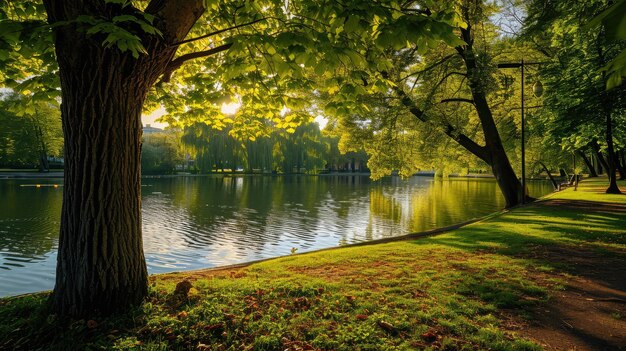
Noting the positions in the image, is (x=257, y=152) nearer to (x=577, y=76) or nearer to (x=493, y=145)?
(x=493, y=145)

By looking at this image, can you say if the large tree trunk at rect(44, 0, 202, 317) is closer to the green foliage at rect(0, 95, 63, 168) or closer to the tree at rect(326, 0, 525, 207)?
the tree at rect(326, 0, 525, 207)

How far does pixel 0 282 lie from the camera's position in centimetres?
1010

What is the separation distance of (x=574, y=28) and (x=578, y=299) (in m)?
10.5

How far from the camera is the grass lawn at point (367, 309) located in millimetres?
3662

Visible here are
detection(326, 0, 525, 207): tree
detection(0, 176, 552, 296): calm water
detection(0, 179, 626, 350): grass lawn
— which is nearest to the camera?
detection(0, 179, 626, 350): grass lawn

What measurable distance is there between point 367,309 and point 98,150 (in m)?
3.62

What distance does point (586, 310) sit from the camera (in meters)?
4.59

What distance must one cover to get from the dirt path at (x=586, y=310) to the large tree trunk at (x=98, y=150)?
4.67 meters

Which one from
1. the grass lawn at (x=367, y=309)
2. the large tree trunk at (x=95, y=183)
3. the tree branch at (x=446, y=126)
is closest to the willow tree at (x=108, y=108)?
the large tree trunk at (x=95, y=183)

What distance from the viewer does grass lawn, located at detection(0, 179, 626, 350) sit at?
366 centimetres

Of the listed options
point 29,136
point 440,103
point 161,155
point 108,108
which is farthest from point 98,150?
point 161,155

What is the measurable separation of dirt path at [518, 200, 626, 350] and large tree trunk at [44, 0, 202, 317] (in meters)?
4.67

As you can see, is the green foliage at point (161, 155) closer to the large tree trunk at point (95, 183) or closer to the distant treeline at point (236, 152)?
the distant treeline at point (236, 152)

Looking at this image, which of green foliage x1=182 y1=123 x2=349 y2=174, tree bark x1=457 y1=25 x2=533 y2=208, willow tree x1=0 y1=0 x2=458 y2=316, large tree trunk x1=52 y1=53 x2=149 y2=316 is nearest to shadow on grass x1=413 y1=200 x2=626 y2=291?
tree bark x1=457 y1=25 x2=533 y2=208
